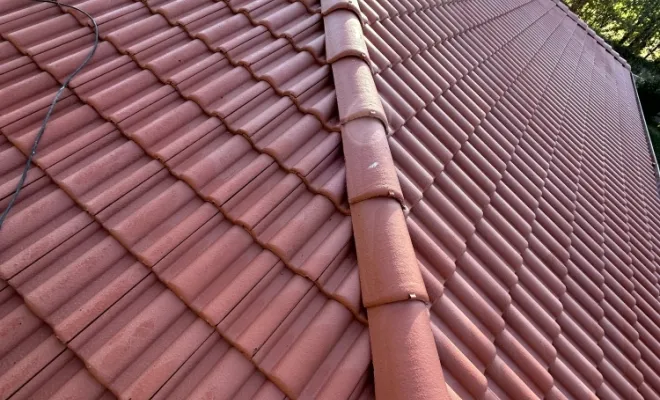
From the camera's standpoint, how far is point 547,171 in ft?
12.7

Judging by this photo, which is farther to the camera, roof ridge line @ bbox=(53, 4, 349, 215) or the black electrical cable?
roof ridge line @ bbox=(53, 4, 349, 215)

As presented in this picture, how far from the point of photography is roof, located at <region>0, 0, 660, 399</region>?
155cm

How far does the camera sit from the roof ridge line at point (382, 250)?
5.12 ft

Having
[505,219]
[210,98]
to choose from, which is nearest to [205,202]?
[210,98]

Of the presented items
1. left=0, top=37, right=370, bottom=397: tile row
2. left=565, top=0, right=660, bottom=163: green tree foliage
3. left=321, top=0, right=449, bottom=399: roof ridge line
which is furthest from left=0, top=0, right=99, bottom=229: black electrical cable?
left=565, top=0, right=660, bottom=163: green tree foliage

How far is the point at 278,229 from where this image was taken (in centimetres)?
188

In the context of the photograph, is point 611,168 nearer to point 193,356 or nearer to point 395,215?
point 395,215

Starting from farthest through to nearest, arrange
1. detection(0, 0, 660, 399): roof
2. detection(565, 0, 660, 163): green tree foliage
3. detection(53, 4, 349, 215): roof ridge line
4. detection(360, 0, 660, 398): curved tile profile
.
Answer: detection(565, 0, 660, 163): green tree foliage < detection(360, 0, 660, 398): curved tile profile < detection(53, 4, 349, 215): roof ridge line < detection(0, 0, 660, 399): roof

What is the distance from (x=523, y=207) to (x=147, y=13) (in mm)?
3056

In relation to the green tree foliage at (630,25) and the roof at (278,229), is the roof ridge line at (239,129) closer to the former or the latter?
the roof at (278,229)

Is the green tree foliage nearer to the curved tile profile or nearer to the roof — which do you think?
the curved tile profile

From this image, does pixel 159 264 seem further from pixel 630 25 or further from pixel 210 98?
pixel 630 25

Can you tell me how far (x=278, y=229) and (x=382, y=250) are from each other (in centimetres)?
50

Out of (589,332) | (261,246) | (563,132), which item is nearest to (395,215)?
(261,246)
